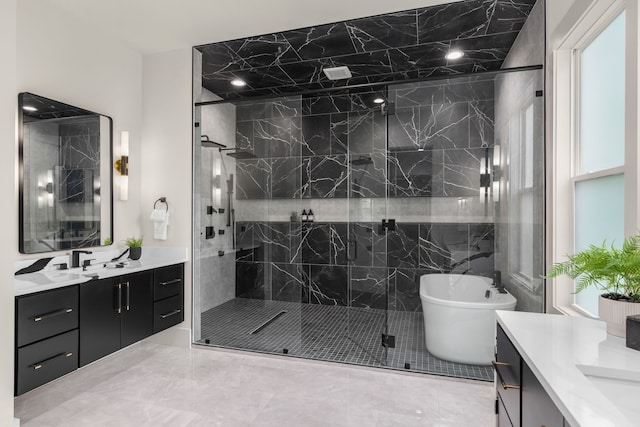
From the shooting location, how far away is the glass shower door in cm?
307

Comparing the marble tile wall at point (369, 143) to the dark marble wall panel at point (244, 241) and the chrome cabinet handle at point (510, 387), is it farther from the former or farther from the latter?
the chrome cabinet handle at point (510, 387)

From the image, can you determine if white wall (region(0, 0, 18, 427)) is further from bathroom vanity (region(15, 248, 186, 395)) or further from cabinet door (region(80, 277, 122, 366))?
cabinet door (region(80, 277, 122, 366))

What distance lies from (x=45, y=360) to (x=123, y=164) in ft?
5.78

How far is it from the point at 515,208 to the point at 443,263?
0.66 meters

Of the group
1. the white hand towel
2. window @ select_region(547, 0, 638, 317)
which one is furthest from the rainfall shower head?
window @ select_region(547, 0, 638, 317)

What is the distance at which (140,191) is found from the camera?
3545 millimetres

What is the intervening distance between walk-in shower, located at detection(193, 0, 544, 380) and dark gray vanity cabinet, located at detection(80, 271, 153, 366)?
1.80ft

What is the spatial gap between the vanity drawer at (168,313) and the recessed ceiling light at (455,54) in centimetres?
335

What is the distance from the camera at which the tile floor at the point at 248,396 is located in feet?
7.13

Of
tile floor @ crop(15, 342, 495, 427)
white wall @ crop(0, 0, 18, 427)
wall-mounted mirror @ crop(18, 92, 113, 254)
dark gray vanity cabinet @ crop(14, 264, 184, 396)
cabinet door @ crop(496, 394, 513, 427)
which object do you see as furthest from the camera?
wall-mounted mirror @ crop(18, 92, 113, 254)

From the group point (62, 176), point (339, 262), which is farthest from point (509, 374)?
point (62, 176)

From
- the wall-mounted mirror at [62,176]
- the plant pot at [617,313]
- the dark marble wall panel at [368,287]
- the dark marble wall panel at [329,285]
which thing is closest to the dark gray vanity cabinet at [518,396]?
the plant pot at [617,313]

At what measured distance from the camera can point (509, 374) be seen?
1.35 m

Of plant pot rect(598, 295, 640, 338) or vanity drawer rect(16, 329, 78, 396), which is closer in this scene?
plant pot rect(598, 295, 640, 338)
